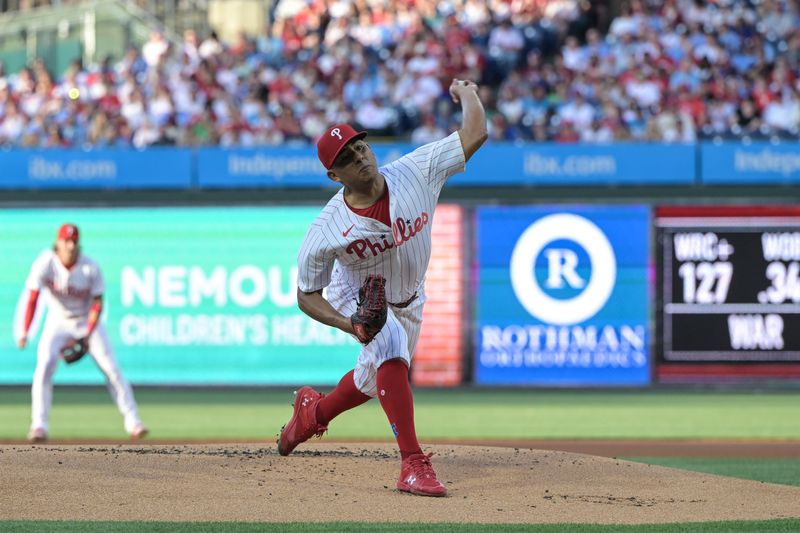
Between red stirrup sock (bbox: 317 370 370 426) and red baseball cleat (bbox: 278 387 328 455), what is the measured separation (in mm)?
36

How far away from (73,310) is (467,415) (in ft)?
14.7

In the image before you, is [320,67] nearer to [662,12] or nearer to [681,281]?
[662,12]

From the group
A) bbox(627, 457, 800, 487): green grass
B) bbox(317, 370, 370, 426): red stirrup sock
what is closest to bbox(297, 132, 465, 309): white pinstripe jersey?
bbox(317, 370, 370, 426): red stirrup sock

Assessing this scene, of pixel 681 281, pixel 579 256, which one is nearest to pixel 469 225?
pixel 579 256

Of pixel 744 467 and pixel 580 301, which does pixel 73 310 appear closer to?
pixel 744 467

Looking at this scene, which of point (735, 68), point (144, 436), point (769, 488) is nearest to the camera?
point (769, 488)

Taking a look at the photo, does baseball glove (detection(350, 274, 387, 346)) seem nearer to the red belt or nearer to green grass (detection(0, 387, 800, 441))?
the red belt

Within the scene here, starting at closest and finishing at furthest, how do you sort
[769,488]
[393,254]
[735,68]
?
[393,254] → [769,488] → [735,68]

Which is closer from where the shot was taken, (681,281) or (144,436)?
(144,436)

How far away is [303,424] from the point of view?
7355 millimetres

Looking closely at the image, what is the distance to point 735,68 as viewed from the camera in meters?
17.6

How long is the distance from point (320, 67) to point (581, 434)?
28.4 ft

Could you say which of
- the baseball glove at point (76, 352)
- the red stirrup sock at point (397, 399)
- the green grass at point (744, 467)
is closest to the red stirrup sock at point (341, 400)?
the red stirrup sock at point (397, 399)

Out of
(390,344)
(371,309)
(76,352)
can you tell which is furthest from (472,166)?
(371,309)
